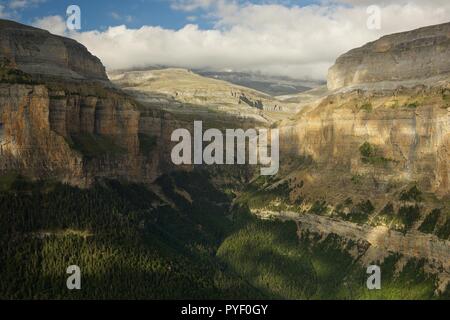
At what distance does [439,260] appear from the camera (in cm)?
16088

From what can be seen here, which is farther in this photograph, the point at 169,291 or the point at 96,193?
the point at 96,193

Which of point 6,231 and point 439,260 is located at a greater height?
point 6,231

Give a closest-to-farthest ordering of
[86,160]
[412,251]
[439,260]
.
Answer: [439,260] → [412,251] → [86,160]

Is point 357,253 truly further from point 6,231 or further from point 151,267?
point 6,231

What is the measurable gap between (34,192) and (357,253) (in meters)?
99.4

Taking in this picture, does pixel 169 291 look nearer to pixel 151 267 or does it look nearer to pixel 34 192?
pixel 151 267

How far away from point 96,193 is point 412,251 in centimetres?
9120

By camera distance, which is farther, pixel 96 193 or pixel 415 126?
pixel 415 126

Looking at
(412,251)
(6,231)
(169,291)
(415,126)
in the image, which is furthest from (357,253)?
(6,231)
